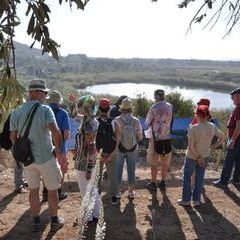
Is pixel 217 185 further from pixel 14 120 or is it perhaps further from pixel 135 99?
pixel 135 99

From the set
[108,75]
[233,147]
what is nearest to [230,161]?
[233,147]

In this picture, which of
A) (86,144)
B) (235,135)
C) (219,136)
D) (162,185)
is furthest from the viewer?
(162,185)

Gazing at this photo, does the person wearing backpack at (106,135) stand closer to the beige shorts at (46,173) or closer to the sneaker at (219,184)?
the beige shorts at (46,173)

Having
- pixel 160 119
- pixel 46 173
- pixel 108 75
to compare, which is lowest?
pixel 108 75

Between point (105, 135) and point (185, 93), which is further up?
point (105, 135)

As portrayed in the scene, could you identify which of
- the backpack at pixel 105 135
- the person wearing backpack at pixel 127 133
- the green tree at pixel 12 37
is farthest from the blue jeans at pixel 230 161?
the green tree at pixel 12 37

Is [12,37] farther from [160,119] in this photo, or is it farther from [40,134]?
[160,119]

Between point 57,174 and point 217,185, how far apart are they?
10.8 feet

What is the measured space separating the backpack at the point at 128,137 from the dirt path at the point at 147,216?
29.1 inches

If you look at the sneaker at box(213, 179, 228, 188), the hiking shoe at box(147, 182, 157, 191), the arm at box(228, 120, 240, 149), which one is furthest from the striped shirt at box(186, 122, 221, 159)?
the sneaker at box(213, 179, 228, 188)

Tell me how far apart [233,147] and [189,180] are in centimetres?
137

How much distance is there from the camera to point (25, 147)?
201 inches

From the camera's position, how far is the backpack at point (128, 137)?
671 centimetres

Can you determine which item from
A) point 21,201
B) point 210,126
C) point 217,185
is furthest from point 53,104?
point 217,185
